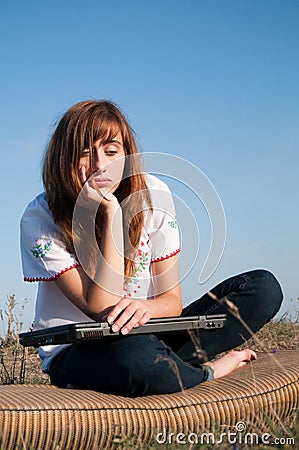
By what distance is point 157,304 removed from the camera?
3.53 m

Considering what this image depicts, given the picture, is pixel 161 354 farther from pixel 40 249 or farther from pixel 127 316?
pixel 40 249

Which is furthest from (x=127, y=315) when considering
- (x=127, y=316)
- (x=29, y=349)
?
(x=29, y=349)

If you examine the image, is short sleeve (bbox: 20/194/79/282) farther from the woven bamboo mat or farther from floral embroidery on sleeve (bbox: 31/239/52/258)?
the woven bamboo mat

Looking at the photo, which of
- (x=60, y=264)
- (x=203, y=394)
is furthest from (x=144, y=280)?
(x=203, y=394)

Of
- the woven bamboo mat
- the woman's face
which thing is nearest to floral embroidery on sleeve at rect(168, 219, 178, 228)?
the woman's face

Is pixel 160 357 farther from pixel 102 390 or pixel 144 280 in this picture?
pixel 144 280

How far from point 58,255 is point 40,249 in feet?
0.33

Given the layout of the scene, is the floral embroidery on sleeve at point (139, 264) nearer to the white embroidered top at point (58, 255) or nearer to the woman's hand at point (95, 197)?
the white embroidered top at point (58, 255)

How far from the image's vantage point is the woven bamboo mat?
2.75 metres

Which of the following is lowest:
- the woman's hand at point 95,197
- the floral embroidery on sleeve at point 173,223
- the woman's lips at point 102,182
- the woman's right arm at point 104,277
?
the woman's right arm at point 104,277

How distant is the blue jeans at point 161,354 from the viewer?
307cm

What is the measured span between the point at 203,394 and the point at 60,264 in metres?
0.89

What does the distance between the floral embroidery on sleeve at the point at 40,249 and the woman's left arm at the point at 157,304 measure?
47cm

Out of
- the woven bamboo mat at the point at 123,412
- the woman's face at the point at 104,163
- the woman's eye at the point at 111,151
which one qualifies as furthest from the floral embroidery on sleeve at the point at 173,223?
the woven bamboo mat at the point at 123,412
